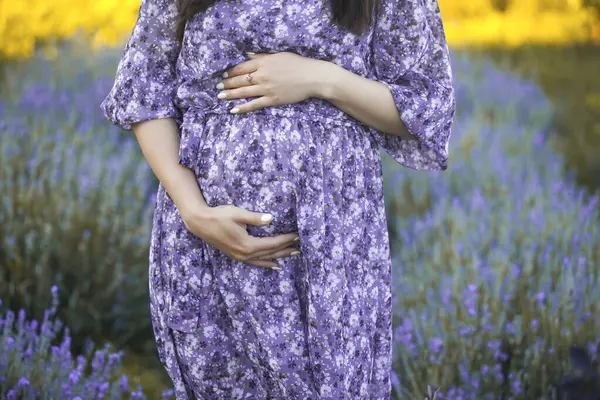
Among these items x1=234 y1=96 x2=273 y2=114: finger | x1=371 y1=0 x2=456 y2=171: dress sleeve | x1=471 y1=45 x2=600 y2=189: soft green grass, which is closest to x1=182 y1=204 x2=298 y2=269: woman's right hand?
x1=234 y1=96 x2=273 y2=114: finger

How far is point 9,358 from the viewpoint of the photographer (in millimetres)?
2645

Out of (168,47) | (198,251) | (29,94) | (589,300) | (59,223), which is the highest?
(29,94)

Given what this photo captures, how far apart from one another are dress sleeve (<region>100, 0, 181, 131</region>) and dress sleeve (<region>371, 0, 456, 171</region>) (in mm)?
522

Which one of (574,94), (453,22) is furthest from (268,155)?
(574,94)

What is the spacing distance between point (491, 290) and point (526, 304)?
16 centimetres

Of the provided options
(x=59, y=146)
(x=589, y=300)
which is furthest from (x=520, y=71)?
(x=59, y=146)

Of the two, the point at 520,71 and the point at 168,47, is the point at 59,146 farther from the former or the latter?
the point at 520,71

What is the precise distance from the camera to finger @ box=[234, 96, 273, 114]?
1.81m

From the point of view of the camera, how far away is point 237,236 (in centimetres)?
173

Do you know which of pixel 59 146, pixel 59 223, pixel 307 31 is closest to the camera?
pixel 307 31

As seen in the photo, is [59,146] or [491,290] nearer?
[491,290]

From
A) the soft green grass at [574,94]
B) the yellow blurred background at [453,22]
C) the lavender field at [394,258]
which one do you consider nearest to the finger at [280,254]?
the lavender field at [394,258]

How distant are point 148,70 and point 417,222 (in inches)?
101

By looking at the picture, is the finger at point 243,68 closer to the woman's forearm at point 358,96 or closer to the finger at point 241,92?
the finger at point 241,92
